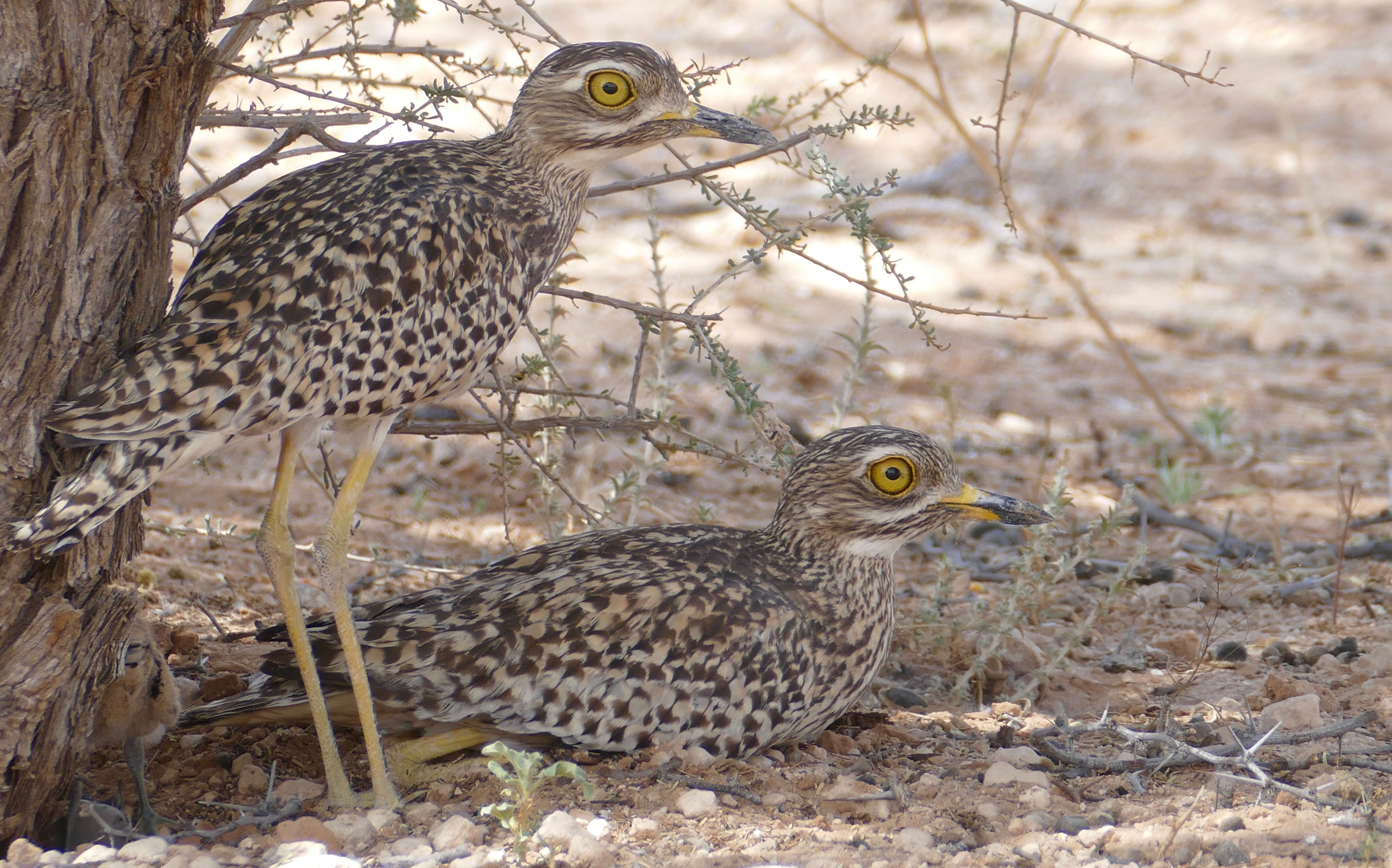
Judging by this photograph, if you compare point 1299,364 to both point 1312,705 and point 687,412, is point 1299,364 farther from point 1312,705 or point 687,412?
point 1312,705

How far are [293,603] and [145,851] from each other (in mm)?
797

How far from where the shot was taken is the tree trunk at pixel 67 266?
276cm

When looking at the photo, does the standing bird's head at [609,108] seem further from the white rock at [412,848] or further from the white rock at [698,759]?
the white rock at [412,848]

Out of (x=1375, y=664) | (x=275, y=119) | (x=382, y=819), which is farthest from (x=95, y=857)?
(x=1375, y=664)

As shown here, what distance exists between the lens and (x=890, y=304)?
9.42 m

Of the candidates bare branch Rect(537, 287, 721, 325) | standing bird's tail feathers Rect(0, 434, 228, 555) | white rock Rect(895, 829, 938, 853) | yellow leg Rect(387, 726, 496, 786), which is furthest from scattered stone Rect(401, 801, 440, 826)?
bare branch Rect(537, 287, 721, 325)

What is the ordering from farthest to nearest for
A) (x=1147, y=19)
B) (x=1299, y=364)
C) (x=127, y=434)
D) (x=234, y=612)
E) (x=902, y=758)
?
(x=1147, y=19), (x=1299, y=364), (x=234, y=612), (x=902, y=758), (x=127, y=434)

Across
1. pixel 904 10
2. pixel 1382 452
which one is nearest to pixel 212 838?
pixel 1382 452

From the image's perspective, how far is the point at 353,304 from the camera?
3.06 m

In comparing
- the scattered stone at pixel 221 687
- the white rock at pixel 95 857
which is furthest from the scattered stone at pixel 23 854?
the scattered stone at pixel 221 687

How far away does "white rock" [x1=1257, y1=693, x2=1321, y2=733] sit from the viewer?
3533mm

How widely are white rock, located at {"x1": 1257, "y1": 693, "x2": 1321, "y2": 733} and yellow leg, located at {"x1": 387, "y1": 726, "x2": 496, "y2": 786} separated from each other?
1.98m

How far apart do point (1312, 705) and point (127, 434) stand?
2.89 metres

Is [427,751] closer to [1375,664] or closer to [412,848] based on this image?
[412,848]
